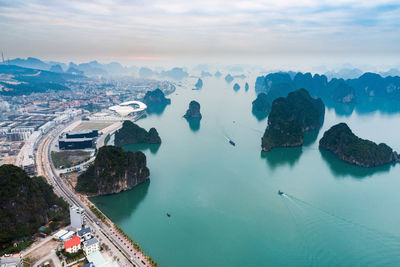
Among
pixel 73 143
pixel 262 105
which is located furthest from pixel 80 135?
pixel 262 105

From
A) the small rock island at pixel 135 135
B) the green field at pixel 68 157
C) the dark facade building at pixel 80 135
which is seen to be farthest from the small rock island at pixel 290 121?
the dark facade building at pixel 80 135

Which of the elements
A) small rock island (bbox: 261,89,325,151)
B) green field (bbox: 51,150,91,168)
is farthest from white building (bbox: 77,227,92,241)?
small rock island (bbox: 261,89,325,151)

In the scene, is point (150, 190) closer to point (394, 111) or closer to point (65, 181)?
point (65, 181)

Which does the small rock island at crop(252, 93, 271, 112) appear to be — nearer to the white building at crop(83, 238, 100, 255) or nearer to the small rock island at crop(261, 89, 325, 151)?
the small rock island at crop(261, 89, 325, 151)

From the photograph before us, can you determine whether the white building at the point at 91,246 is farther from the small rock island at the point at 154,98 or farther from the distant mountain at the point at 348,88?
the distant mountain at the point at 348,88

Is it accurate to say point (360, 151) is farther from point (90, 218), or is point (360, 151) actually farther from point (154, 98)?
point (154, 98)
